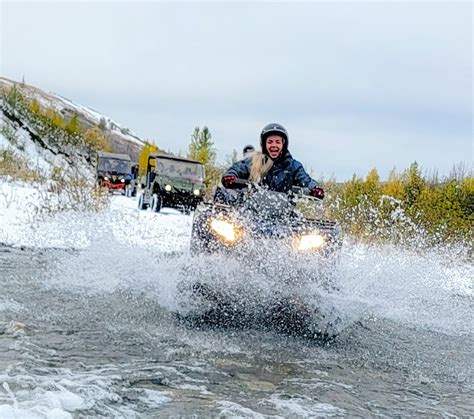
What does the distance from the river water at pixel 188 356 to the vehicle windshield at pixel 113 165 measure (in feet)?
87.7

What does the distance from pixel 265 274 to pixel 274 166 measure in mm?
1814

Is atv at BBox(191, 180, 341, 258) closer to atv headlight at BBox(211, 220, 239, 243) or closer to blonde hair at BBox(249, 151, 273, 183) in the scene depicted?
atv headlight at BBox(211, 220, 239, 243)

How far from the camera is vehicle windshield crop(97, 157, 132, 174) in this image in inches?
1326

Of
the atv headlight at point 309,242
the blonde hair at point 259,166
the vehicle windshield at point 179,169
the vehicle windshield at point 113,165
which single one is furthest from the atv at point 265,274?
the vehicle windshield at point 113,165

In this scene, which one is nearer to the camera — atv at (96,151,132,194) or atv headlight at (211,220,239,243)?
atv headlight at (211,220,239,243)

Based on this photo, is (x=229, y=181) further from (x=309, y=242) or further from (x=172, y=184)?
(x=172, y=184)

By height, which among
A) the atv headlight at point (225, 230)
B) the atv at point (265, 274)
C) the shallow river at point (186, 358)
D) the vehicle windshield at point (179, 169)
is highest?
the vehicle windshield at point (179, 169)

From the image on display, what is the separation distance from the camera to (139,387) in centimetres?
347

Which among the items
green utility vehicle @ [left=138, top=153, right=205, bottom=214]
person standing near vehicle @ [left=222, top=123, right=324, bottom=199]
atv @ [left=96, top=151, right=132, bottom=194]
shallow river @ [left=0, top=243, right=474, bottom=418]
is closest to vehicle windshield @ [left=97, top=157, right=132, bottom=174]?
atv @ [left=96, top=151, right=132, bottom=194]

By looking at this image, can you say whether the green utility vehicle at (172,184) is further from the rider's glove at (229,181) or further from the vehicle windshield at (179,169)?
the rider's glove at (229,181)

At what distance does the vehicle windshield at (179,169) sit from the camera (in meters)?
22.5

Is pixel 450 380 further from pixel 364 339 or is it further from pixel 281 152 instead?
pixel 281 152

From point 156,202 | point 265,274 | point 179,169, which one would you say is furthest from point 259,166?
point 179,169

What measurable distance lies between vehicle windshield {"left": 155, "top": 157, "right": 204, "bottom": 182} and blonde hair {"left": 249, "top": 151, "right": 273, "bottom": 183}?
1606 centimetres
